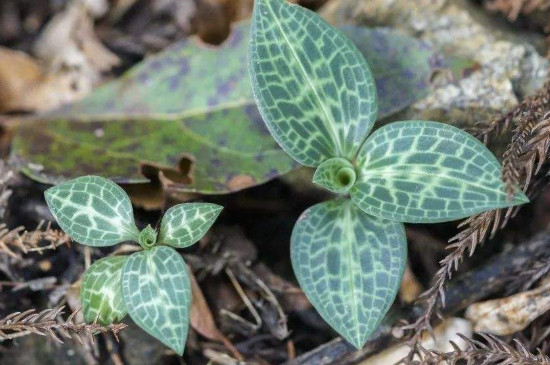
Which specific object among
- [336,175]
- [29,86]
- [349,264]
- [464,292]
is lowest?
[29,86]

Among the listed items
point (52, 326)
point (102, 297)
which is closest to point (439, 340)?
point (102, 297)

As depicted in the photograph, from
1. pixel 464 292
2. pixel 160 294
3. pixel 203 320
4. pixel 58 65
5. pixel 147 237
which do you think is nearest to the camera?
pixel 160 294

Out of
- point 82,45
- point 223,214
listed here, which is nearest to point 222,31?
point 82,45

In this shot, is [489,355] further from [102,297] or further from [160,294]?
[102,297]

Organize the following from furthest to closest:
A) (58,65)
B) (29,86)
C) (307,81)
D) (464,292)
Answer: (58,65)
(29,86)
(464,292)
(307,81)

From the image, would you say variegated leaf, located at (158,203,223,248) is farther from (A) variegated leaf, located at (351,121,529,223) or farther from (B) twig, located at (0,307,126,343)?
(A) variegated leaf, located at (351,121,529,223)

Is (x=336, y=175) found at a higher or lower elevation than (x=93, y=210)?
higher

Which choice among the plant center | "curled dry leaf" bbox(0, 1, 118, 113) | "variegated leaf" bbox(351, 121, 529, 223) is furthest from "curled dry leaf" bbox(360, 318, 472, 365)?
"curled dry leaf" bbox(0, 1, 118, 113)

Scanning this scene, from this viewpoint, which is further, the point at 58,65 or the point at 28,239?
the point at 58,65
